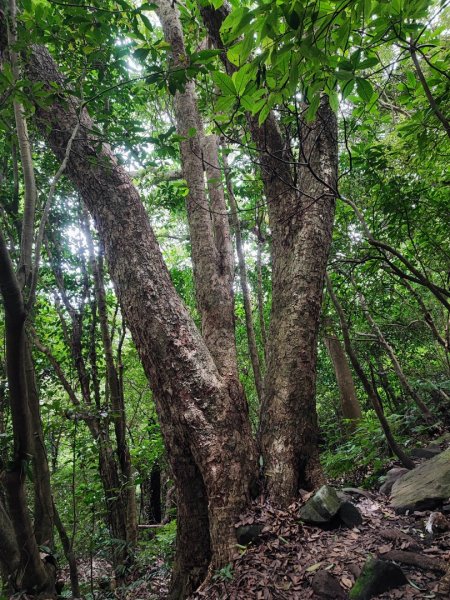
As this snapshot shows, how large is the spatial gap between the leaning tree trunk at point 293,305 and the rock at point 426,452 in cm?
202

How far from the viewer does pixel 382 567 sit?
75.6 inches

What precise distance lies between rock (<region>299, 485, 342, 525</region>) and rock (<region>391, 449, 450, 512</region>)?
615 mm

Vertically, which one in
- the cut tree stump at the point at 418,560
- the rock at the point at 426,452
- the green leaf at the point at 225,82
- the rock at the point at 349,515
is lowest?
the cut tree stump at the point at 418,560

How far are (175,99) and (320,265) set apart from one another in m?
2.53

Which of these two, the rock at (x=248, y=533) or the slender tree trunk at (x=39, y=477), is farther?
the slender tree trunk at (x=39, y=477)

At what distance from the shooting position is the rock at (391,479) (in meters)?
3.35

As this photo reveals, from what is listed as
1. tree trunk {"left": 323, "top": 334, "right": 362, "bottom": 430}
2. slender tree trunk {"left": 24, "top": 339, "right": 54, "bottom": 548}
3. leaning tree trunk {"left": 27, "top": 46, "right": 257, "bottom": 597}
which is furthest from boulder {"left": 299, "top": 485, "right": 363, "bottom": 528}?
tree trunk {"left": 323, "top": 334, "right": 362, "bottom": 430}

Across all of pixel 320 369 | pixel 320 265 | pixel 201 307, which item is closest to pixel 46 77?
pixel 201 307

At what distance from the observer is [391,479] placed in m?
3.51

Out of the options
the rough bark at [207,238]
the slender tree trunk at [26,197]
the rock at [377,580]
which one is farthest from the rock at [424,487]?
the slender tree trunk at [26,197]

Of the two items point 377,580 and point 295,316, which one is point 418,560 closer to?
point 377,580

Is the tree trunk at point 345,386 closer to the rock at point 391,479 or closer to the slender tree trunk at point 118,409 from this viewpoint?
the rock at point 391,479

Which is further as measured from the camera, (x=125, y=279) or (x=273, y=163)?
(x=273, y=163)

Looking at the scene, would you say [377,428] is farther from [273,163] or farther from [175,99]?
[175,99]
